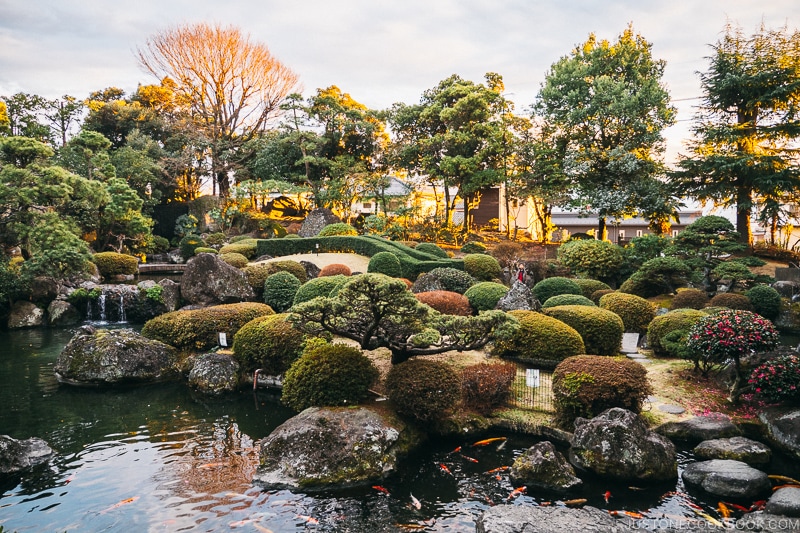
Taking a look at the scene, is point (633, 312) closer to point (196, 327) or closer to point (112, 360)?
point (196, 327)

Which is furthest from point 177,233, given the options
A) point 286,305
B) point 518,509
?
point 518,509

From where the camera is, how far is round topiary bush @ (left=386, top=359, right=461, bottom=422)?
353 inches

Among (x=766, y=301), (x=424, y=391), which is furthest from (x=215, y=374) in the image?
(x=766, y=301)

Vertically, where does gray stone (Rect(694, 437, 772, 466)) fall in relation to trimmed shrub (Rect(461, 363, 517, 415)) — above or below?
below

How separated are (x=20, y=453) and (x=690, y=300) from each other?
1865 centimetres

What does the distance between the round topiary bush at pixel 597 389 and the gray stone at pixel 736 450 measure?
1184mm

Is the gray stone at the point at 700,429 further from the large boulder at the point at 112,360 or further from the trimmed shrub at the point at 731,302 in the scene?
the large boulder at the point at 112,360

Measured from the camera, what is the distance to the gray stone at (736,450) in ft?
26.6

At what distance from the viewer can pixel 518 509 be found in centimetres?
626

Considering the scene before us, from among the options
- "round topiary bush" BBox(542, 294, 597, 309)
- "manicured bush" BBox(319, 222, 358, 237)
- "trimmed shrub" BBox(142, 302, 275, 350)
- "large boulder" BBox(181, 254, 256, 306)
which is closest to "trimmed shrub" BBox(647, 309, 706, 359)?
"round topiary bush" BBox(542, 294, 597, 309)

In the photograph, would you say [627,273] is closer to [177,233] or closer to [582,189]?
[582,189]

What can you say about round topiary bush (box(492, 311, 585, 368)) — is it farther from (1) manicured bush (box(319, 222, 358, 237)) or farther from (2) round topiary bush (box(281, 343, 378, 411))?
(1) manicured bush (box(319, 222, 358, 237))

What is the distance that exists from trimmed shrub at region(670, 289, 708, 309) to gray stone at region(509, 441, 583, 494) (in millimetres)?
11988

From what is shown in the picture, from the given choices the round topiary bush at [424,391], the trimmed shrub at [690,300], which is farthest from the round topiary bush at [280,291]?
the trimmed shrub at [690,300]
